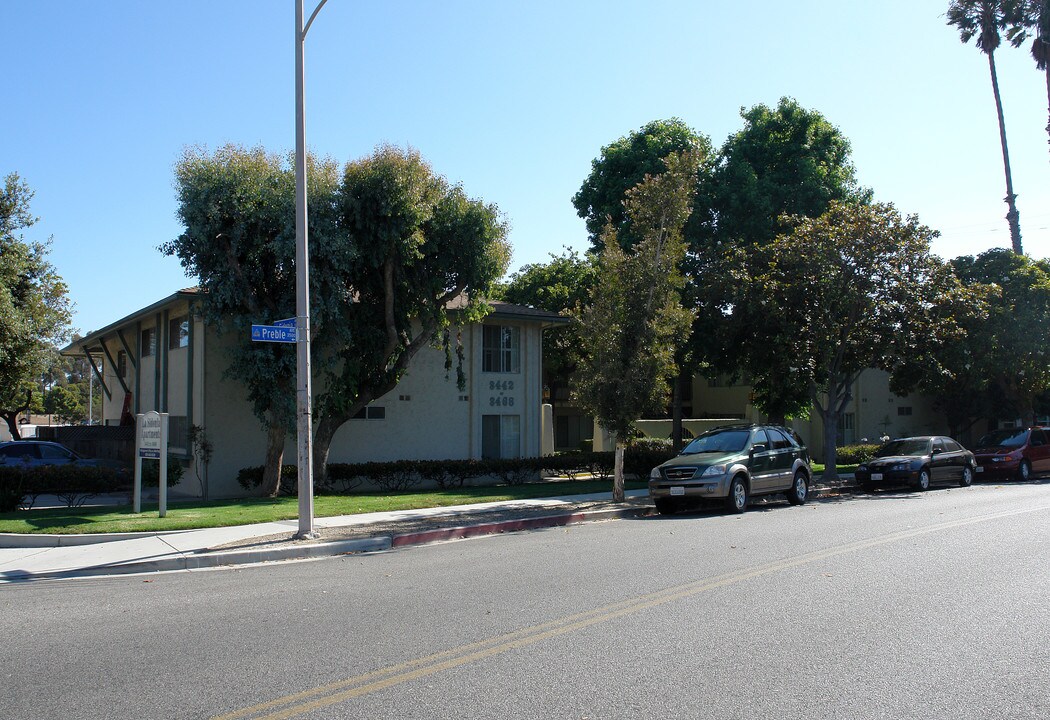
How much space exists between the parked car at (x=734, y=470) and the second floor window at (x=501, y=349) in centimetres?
907

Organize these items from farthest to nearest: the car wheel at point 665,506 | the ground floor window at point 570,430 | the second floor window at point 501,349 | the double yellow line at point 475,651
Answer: the ground floor window at point 570,430
the second floor window at point 501,349
the car wheel at point 665,506
the double yellow line at point 475,651

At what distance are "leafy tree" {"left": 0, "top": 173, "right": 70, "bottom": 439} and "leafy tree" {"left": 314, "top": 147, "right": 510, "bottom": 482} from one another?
7.35 meters

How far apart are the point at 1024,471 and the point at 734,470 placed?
1429 cm

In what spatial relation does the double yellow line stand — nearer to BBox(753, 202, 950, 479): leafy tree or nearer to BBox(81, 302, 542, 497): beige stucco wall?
BBox(753, 202, 950, 479): leafy tree

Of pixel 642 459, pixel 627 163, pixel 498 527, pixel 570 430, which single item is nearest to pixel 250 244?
pixel 498 527

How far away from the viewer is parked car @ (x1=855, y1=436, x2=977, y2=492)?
21.2 metres

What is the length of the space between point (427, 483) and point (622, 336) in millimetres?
8012

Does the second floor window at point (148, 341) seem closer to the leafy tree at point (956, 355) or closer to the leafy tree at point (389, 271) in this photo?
the leafy tree at point (389, 271)

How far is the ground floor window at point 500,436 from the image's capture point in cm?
2523

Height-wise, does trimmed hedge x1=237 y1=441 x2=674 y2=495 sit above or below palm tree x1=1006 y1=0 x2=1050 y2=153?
below

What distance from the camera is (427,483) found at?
75.1 ft

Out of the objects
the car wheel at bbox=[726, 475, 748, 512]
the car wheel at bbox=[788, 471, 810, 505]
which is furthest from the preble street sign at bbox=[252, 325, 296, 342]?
the car wheel at bbox=[788, 471, 810, 505]

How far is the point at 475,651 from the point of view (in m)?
6.23

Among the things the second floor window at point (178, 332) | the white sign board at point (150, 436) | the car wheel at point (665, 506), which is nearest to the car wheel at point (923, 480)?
the car wheel at point (665, 506)
